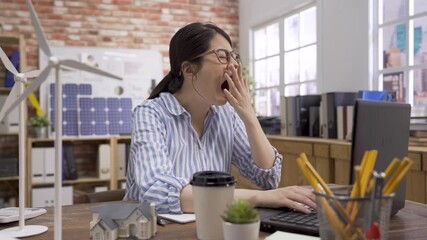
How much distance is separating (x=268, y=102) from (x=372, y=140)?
11.8 ft

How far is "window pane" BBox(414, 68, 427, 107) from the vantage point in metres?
2.81

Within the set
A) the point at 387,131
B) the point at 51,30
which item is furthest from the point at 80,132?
the point at 387,131

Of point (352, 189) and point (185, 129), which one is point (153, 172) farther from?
point (352, 189)

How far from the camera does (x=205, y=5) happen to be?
4793 mm

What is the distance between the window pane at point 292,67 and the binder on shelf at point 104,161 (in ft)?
6.18

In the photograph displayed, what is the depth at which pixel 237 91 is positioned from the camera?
1514 millimetres

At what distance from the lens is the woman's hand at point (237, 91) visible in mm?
1511

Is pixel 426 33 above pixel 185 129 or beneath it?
above

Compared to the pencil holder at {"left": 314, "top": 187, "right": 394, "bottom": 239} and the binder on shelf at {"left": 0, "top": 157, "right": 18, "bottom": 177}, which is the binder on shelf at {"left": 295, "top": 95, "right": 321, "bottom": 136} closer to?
the binder on shelf at {"left": 0, "top": 157, "right": 18, "bottom": 177}

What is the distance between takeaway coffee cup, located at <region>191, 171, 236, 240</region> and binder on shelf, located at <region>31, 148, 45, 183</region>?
3393mm

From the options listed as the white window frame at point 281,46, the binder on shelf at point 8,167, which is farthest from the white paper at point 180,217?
the binder on shelf at point 8,167

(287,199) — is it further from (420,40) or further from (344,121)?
(420,40)

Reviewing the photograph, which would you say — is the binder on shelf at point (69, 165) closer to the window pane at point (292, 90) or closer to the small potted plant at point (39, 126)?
the small potted plant at point (39, 126)

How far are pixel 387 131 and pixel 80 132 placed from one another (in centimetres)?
361
